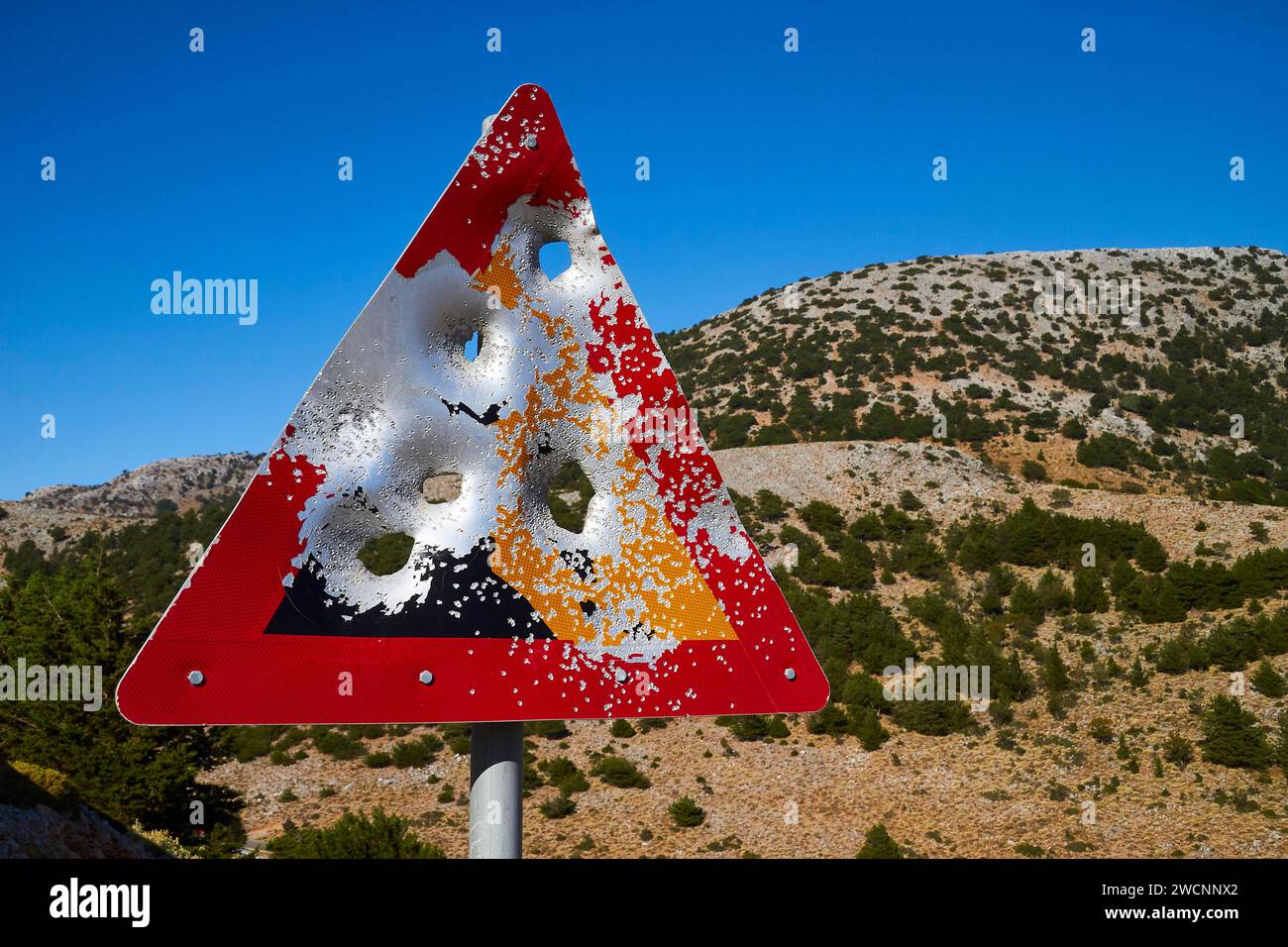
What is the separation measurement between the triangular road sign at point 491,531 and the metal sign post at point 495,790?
152mm

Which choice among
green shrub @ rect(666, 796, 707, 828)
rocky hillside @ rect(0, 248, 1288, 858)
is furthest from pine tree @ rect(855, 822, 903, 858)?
green shrub @ rect(666, 796, 707, 828)

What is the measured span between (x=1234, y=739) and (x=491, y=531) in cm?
1750

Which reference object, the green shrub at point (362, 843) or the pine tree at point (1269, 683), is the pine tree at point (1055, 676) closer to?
the pine tree at point (1269, 683)

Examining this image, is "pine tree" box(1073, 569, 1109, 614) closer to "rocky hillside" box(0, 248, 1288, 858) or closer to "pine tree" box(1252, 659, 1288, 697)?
"rocky hillside" box(0, 248, 1288, 858)

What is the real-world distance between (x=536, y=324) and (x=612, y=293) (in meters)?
0.32

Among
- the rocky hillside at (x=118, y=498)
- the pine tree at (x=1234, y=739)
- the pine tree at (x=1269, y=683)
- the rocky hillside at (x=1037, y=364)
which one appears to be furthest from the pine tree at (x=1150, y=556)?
the rocky hillside at (x=118, y=498)

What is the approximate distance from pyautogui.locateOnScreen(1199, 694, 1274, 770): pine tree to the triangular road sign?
1631 centimetres

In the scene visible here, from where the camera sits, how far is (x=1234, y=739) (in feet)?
53.3

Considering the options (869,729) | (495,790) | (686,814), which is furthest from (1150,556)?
(495,790)

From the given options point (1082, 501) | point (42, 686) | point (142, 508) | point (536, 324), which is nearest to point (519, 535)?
point (536, 324)

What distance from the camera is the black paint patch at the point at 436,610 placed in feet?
9.59

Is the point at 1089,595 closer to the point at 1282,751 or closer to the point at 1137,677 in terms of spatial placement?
the point at 1137,677

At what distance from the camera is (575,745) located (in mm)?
20938

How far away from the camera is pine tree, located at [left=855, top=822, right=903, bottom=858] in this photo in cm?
1377
